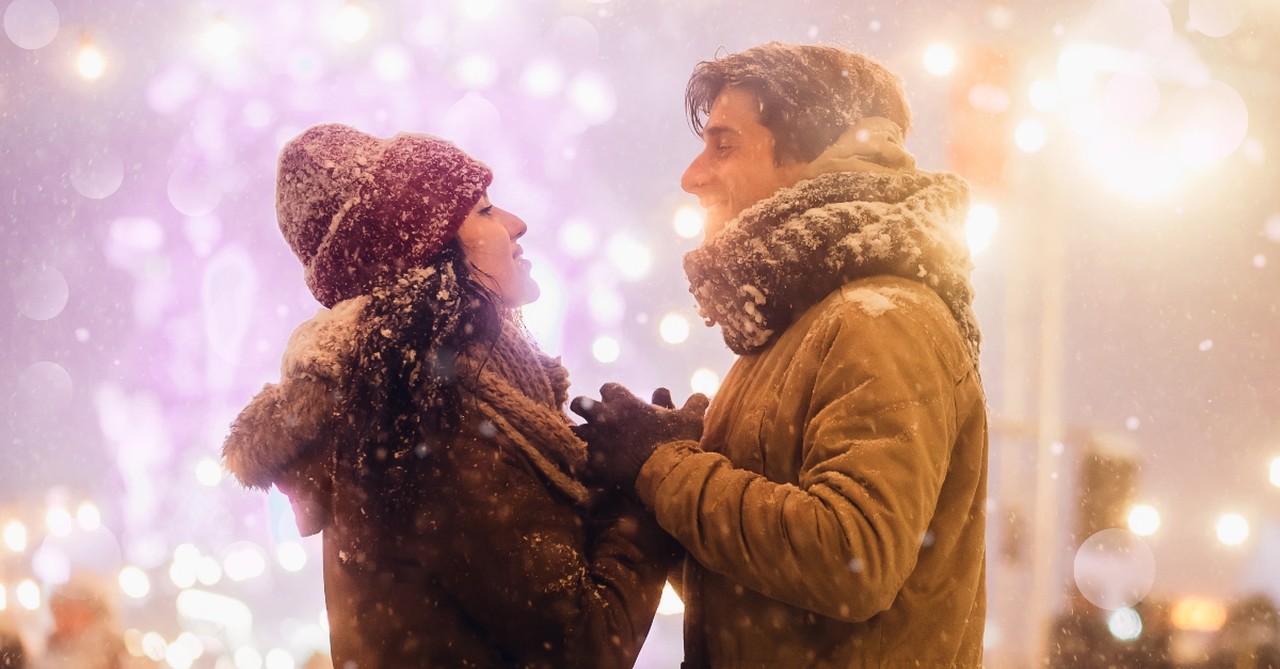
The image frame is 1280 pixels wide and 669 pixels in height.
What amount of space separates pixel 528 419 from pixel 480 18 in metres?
7.63

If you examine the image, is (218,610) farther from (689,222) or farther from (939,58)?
(939,58)

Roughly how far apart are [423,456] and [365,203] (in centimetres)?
59

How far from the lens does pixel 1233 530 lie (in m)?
6.18

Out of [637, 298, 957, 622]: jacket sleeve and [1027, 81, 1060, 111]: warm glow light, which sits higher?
[1027, 81, 1060, 111]: warm glow light

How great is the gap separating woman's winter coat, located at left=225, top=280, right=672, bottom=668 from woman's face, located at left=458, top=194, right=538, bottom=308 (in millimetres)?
220

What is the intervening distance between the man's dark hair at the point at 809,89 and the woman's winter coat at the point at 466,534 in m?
0.87

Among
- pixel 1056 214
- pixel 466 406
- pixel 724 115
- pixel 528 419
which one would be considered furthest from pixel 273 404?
pixel 1056 214

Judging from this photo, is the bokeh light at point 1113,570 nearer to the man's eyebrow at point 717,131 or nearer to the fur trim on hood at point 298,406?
the man's eyebrow at point 717,131

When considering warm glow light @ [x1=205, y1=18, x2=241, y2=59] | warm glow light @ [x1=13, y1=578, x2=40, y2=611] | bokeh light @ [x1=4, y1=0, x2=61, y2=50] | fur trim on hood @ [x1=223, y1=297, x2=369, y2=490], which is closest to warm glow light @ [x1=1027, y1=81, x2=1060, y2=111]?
fur trim on hood @ [x1=223, y1=297, x2=369, y2=490]

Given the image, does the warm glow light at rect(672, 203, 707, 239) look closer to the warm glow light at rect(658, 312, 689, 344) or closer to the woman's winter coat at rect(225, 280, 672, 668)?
the warm glow light at rect(658, 312, 689, 344)

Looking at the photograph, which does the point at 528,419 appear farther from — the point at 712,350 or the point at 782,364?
the point at 712,350

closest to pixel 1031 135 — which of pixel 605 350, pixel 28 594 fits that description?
pixel 605 350

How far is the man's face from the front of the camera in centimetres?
204

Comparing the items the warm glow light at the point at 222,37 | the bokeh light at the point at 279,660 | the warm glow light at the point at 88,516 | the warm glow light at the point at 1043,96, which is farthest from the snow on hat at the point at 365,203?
the warm glow light at the point at 88,516
